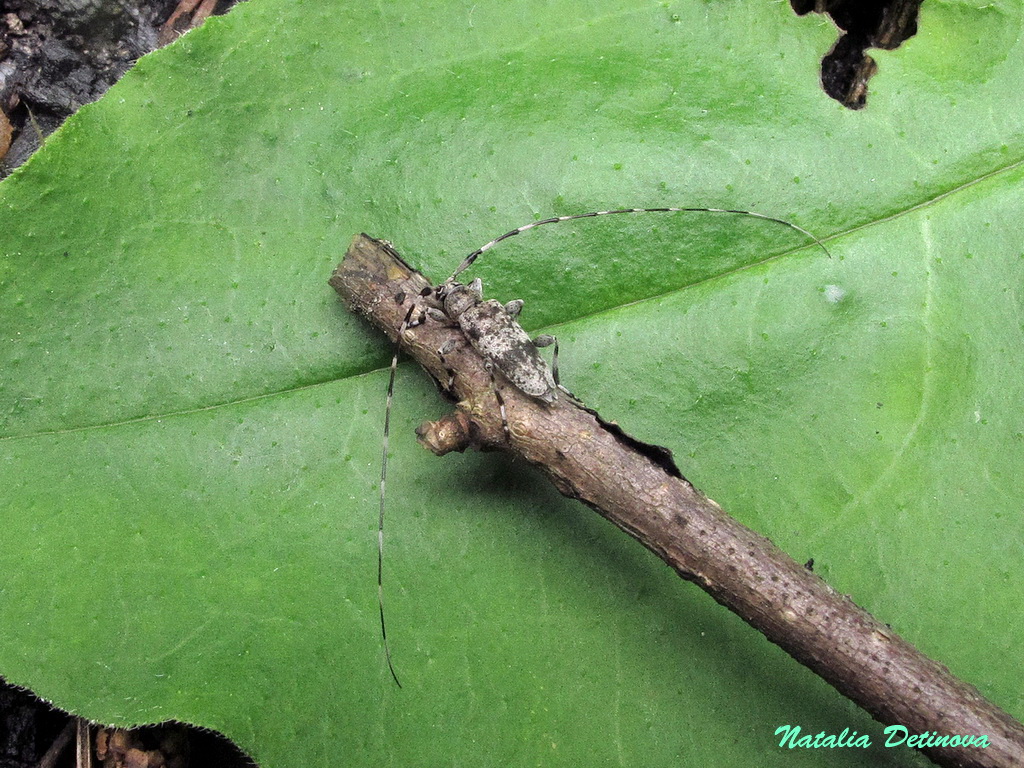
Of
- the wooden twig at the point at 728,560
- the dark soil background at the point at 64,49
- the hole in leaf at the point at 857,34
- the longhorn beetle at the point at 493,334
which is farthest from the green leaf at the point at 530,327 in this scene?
the dark soil background at the point at 64,49

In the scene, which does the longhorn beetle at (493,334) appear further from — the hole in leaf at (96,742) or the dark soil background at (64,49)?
the dark soil background at (64,49)

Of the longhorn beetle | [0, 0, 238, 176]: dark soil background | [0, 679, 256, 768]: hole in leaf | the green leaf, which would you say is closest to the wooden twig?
the longhorn beetle

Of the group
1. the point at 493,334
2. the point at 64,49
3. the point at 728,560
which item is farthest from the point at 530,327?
the point at 64,49

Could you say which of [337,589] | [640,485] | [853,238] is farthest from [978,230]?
[337,589]

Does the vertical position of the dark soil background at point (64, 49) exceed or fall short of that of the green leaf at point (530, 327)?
it exceeds it

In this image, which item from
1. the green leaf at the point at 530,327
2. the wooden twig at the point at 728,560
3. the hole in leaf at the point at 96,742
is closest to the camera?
the wooden twig at the point at 728,560
